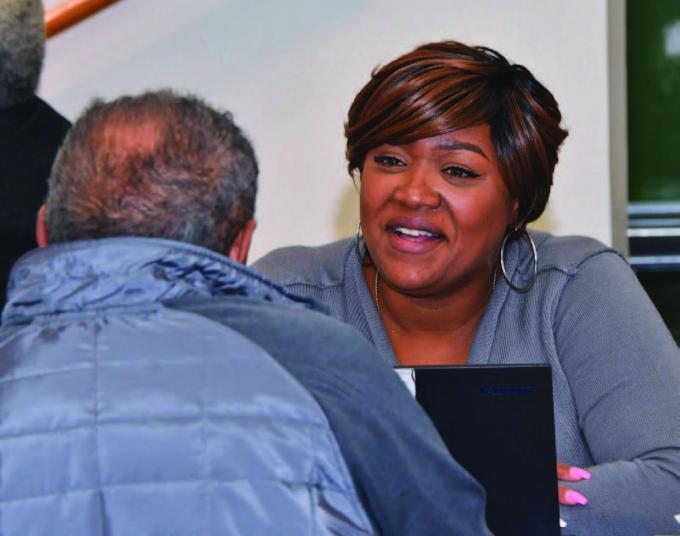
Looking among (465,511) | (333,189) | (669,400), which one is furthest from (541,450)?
(333,189)

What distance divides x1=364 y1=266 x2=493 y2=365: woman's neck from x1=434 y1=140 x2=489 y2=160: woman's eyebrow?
0.24 meters

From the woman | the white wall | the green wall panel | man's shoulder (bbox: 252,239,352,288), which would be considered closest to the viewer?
the woman

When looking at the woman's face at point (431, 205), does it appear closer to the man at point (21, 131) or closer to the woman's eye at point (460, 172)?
the woman's eye at point (460, 172)

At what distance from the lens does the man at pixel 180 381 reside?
3.52ft

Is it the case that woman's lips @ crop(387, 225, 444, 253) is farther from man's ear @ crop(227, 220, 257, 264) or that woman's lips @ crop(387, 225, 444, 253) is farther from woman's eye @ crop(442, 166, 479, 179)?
man's ear @ crop(227, 220, 257, 264)

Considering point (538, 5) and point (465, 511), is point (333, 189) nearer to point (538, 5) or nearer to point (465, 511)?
point (538, 5)

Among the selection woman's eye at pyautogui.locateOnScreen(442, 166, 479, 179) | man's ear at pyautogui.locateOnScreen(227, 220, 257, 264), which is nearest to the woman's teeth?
woman's eye at pyautogui.locateOnScreen(442, 166, 479, 179)

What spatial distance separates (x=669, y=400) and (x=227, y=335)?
3.13ft

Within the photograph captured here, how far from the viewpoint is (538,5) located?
9.21 feet

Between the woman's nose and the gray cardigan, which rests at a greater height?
the woman's nose

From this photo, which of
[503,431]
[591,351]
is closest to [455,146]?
[591,351]

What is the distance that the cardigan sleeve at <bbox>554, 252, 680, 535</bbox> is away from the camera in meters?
1.73

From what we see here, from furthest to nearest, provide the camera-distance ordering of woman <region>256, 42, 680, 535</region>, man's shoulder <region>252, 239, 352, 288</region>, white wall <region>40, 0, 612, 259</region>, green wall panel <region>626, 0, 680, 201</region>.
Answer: green wall panel <region>626, 0, 680, 201</region>
white wall <region>40, 0, 612, 259</region>
man's shoulder <region>252, 239, 352, 288</region>
woman <region>256, 42, 680, 535</region>

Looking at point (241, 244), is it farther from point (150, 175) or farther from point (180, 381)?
point (180, 381)
